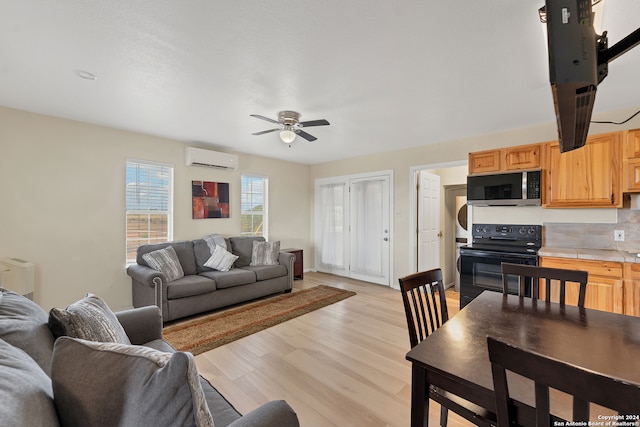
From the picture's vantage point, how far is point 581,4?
0.70 metres

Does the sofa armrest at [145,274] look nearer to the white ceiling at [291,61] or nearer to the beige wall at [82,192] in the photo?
the beige wall at [82,192]

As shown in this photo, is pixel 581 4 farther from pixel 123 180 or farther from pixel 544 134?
pixel 123 180

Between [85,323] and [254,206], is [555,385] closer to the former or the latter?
[85,323]

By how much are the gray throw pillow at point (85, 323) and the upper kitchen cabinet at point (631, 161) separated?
457 centimetres

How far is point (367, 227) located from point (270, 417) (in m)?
4.74

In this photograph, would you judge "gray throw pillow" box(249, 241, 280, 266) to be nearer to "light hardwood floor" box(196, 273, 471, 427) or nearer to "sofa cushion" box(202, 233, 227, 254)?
"sofa cushion" box(202, 233, 227, 254)

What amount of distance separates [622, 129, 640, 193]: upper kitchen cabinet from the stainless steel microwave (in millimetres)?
699

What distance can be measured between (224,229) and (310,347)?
3.02 metres

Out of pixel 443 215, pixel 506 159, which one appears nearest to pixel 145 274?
pixel 506 159

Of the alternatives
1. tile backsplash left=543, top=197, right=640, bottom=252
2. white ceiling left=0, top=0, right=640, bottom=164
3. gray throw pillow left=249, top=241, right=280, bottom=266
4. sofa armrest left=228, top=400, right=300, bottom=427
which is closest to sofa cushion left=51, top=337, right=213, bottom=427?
sofa armrest left=228, top=400, right=300, bottom=427

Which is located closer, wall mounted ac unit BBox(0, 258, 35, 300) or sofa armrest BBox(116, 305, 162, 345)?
sofa armrest BBox(116, 305, 162, 345)

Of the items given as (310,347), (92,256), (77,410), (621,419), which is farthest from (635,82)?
(92,256)

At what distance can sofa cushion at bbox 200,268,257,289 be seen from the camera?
3.74 metres

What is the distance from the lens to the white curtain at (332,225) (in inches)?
234
